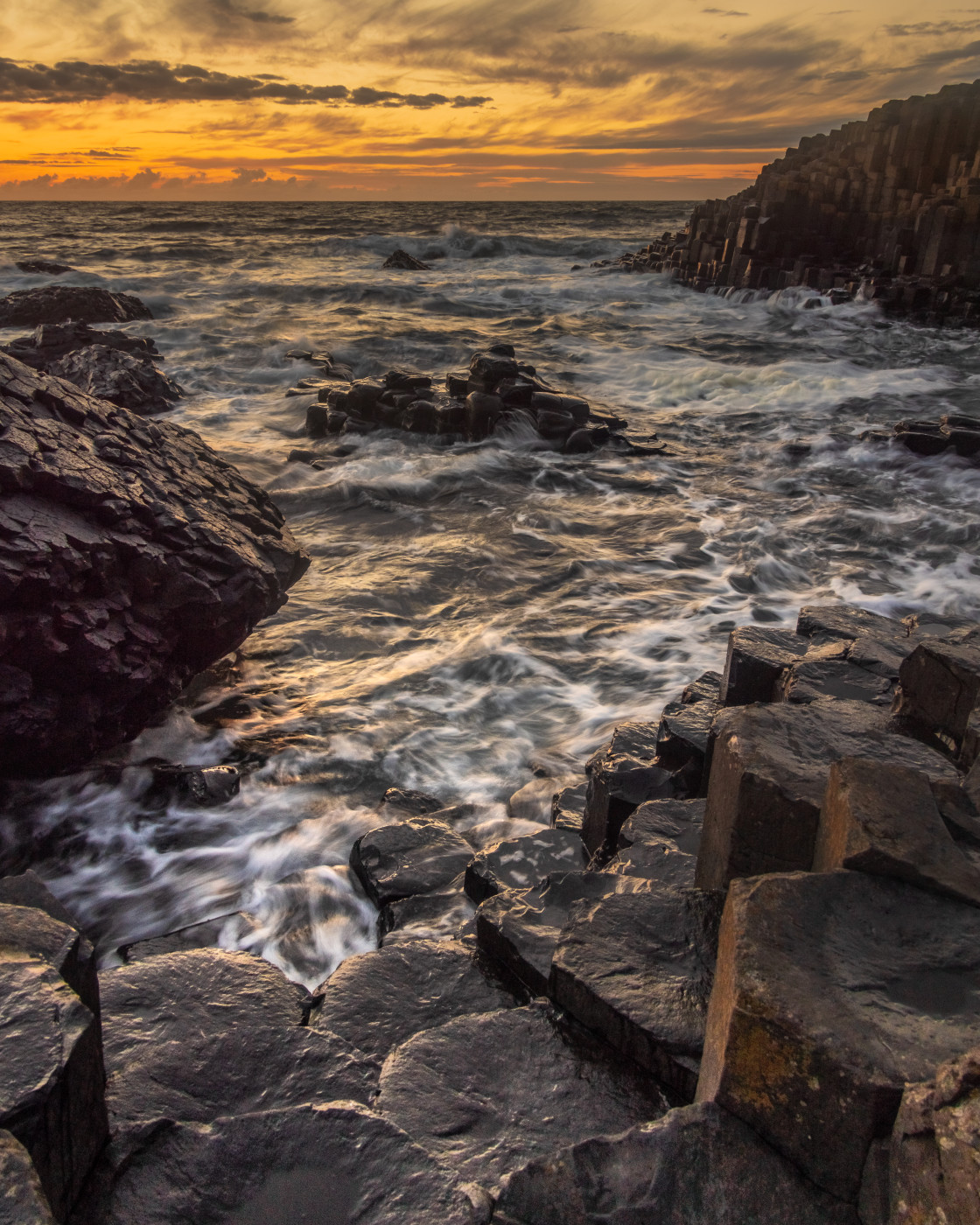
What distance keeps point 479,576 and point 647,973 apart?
526cm

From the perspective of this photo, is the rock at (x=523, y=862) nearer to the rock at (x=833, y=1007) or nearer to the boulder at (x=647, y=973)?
the boulder at (x=647, y=973)

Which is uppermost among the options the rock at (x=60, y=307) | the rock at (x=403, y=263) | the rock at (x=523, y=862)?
the rock at (x=403, y=263)

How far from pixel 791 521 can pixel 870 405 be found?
572cm

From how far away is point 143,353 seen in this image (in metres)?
13.6

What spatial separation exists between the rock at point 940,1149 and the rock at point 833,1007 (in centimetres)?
6

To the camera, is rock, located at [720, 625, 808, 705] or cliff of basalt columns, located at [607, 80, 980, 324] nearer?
rock, located at [720, 625, 808, 705]

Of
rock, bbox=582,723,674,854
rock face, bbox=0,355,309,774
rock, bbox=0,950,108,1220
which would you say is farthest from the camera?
rock face, bbox=0,355,309,774

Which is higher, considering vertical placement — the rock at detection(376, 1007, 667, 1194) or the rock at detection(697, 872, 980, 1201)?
the rock at detection(697, 872, 980, 1201)

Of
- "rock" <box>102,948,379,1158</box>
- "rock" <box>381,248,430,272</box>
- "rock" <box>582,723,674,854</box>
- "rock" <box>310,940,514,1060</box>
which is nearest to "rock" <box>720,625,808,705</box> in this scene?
"rock" <box>582,723,674,854</box>

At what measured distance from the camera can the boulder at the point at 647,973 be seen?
6.34 feet

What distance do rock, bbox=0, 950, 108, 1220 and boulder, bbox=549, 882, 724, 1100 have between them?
111 cm

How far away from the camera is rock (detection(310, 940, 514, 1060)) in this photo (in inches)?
89.3

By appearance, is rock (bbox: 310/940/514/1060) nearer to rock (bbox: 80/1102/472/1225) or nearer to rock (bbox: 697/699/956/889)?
rock (bbox: 80/1102/472/1225)

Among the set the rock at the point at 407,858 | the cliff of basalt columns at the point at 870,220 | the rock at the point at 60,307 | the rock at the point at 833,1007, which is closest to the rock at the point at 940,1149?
the rock at the point at 833,1007
